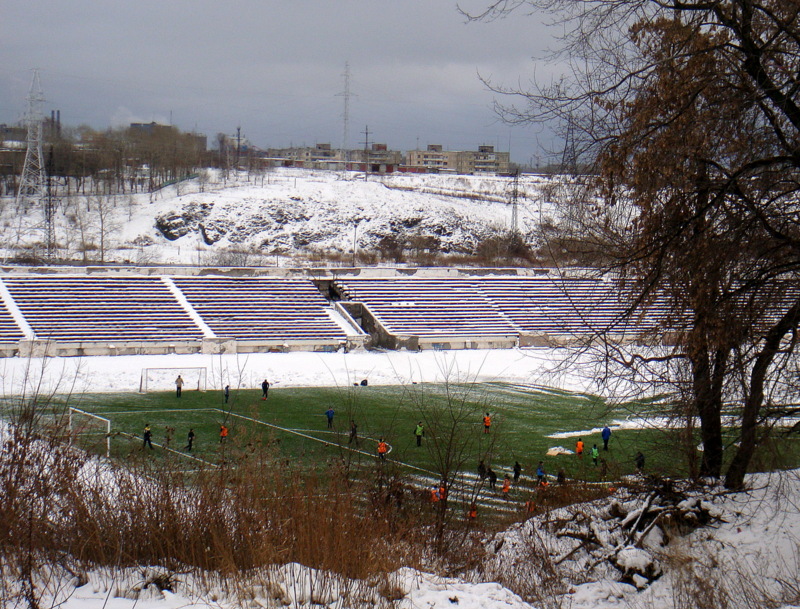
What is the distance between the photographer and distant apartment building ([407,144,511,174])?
153550 millimetres

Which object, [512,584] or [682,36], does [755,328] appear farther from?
[512,584]

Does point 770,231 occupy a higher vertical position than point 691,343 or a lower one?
higher

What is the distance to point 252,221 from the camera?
242ft

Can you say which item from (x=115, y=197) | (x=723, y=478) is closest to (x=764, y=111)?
(x=723, y=478)

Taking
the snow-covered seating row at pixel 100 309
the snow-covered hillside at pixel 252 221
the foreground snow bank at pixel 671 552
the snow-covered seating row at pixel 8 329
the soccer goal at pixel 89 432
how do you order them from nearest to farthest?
1. the foreground snow bank at pixel 671 552
2. the soccer goal at pixel 89 432
3. the snow-covered seating row at pixel 8 329
4. the snow-covered seating row at pixel 100 309
5. the snow-covered hillside at pixel 252 221

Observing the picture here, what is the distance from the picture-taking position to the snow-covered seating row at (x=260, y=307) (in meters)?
38.2

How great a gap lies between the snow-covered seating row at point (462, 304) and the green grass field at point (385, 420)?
32.6 feet

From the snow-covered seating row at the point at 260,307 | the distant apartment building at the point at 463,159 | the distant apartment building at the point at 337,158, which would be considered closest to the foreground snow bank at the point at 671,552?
the snow-covered seating row at the point at 260,307

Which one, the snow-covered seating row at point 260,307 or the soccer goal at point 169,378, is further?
the snow-covered seating row at point 260,307

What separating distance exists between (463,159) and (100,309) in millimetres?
138736

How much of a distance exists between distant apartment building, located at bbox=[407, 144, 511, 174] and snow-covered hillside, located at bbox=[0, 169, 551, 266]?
208ft

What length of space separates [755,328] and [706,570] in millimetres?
2393

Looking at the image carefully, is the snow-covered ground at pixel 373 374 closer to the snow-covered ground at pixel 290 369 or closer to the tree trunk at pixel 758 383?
the snow-covered ground at pixel 290 369

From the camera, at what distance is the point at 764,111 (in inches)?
278
